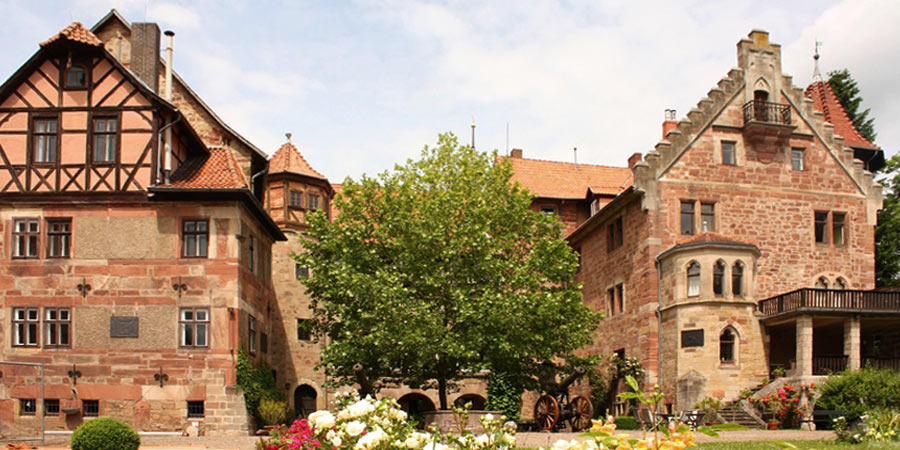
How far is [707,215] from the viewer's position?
36.2 metres

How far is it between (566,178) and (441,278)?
19.4 metres

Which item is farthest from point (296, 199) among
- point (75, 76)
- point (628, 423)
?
point (628, 423)

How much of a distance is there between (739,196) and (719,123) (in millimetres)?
2987

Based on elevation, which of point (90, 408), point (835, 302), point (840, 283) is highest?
point (840, 283)

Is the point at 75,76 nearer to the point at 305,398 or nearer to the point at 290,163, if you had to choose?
the point at 290,163

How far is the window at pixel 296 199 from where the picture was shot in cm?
4222

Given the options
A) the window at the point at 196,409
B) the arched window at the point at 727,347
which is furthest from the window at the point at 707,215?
the window at the point at 196,409

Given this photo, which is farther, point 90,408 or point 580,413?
point 580,413

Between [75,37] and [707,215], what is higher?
[75,37]

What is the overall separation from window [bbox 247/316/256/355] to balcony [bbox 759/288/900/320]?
18269 mm

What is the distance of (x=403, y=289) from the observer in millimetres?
30344

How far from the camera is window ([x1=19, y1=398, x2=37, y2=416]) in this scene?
28.8 m

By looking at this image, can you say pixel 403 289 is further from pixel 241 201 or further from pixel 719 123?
pixel 719 123

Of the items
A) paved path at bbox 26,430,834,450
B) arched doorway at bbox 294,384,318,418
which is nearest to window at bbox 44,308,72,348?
paved path at bbox 26,430,834,450
